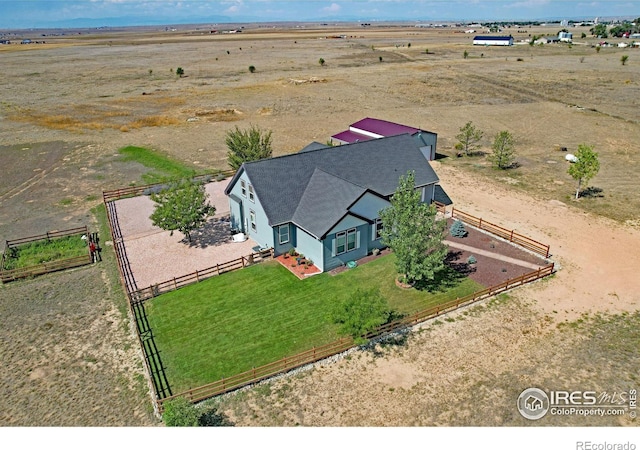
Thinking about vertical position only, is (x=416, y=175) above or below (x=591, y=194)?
above

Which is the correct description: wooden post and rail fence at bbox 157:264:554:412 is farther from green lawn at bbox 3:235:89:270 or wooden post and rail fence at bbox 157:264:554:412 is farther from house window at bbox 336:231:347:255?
green lawn at bbox 3:235:89:270

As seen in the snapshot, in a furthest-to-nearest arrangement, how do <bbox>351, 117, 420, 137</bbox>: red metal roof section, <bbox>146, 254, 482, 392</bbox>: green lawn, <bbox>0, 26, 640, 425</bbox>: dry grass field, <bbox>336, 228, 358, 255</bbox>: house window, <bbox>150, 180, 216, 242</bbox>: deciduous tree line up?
1. <bbox>351, 117, 420, 137</bbox>: red metal roof section
2. <bbox>150, 180, 216, 242</bbox>: deciduous tree
3. <bbox>336, 228, 358, 255</bbox>: house window
4. <bbox>146, 254, 482, 392</bbox>: green lawn
5. <bbox>0, 26, 640, 425</bbox>: dry grass field

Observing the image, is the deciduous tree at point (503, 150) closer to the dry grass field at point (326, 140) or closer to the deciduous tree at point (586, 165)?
the dry grass field at point (326, 140)

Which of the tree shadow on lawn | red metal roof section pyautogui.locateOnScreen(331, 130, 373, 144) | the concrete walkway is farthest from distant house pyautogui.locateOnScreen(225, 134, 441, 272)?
red metal roof section pyautogui.locateOnScreen(331, 130, 373, 144)

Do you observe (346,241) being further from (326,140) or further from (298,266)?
(326,140)

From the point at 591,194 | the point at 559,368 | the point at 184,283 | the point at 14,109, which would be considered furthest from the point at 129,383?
the point at 14,109

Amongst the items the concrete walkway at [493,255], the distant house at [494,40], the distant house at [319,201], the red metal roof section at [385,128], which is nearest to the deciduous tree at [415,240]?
the distant house at [319,201]

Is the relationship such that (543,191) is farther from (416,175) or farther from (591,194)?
(416,175)

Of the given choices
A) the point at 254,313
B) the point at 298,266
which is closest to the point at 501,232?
the point at 298,266
